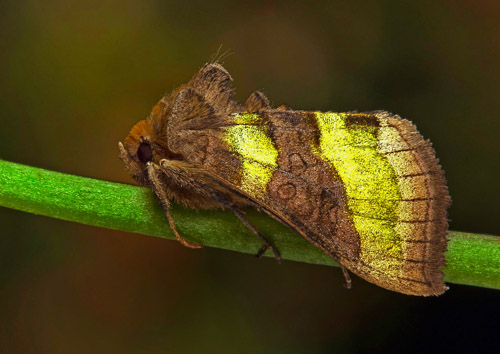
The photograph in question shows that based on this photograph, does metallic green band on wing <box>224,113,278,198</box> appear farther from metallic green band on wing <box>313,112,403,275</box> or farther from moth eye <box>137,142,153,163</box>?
moth eye <box>137,142,153,163</box>

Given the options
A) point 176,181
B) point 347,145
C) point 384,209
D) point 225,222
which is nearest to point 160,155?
point 176,181

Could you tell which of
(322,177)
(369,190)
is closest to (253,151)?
(322,177)

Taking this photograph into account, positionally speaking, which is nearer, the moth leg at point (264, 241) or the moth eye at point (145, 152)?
the moth leg at point (264, 241)

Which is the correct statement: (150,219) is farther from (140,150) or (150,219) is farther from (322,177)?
(322,177)

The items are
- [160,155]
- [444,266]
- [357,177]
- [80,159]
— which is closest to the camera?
[444,266]

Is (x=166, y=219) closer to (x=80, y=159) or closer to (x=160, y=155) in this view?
(x=160, y=155)

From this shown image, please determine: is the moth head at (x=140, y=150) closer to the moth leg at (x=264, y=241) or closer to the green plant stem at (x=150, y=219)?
the green plant stem at (x=150, y=219)

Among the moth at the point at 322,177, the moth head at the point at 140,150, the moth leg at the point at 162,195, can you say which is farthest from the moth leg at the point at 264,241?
the moth head at the point at 140,150
